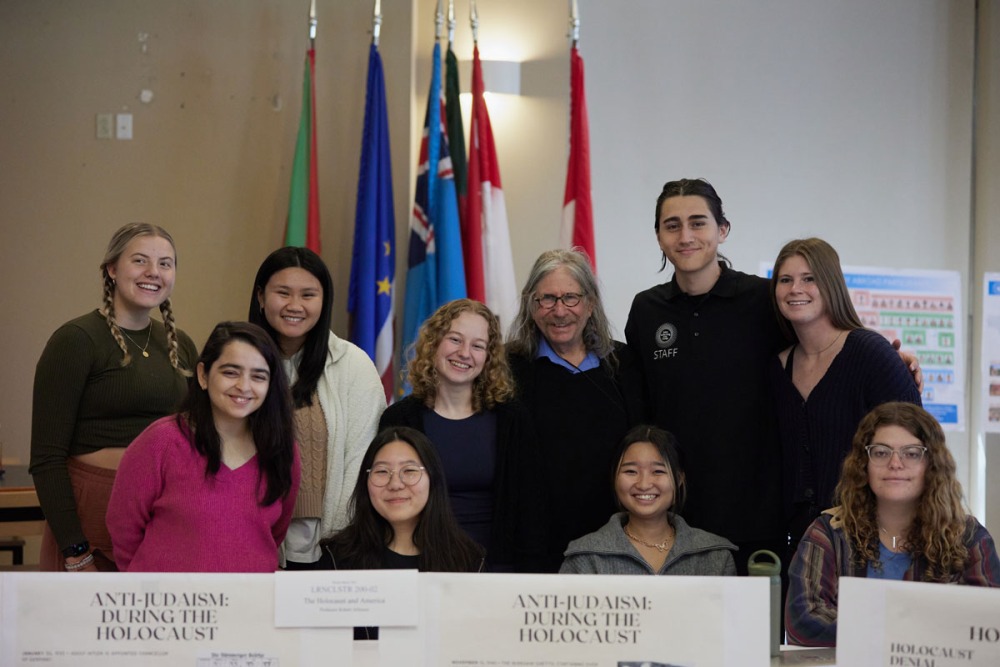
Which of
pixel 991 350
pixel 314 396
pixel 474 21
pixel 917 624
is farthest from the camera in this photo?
pixel 991 350

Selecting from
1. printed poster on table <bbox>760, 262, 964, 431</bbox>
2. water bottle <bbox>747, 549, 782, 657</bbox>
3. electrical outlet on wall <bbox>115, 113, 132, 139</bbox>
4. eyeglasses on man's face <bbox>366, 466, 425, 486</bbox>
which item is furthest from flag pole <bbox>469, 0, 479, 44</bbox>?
water bottle <bbox>747, 549, 782, 657</bbox>

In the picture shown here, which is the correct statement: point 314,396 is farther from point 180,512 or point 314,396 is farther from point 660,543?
point 660,543

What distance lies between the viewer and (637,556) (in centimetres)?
268

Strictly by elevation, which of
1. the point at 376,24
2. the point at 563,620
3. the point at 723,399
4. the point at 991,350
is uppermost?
the point at 376,24

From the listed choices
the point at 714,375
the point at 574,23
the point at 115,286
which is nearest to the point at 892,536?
the point at 714,375

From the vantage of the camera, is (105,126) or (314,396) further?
(105,126)

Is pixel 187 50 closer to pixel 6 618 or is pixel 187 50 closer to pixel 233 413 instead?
pixel 233 413

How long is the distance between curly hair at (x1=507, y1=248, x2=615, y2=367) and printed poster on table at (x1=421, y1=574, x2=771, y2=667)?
4.45ft

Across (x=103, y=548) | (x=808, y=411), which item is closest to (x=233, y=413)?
(x=103, y=548)

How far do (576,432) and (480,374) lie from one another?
34 centimetres

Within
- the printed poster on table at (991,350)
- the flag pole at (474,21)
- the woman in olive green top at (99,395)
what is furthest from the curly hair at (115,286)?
the printed poster on table at (991,350)

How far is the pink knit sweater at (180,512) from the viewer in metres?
2.43

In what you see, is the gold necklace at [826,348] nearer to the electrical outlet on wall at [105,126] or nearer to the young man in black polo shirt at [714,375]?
the young man in black polo shirt at [714,375]

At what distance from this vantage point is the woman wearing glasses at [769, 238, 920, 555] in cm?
273
